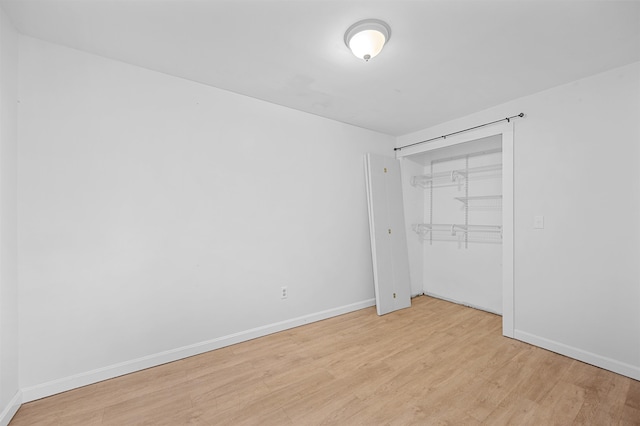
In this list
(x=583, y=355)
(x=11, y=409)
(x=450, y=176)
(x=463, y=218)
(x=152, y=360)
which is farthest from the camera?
(x=450, y=176)

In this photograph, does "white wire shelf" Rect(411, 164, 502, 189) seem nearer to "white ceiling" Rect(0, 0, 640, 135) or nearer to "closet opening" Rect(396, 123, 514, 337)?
"closet opening" Rect(396, 123, 514, 337)

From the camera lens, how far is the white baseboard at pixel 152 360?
6.18 feet

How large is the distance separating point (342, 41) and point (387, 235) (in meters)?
2.50

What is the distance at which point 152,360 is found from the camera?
2256 millimetres

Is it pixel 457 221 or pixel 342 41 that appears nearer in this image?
pixel 342 41

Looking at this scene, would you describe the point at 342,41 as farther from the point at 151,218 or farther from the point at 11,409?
the point at 11,409

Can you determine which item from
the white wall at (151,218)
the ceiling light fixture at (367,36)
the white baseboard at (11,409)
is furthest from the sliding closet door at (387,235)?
the white baseboard at (11,409)

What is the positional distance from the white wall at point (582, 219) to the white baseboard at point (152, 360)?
2.29 metres

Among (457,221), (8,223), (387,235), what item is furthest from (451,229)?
(8,223)

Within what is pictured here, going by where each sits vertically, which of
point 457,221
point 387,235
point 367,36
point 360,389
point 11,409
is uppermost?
point 367,36

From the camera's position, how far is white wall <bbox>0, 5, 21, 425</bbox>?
163 centimetres

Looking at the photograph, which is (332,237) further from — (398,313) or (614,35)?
(614,35)

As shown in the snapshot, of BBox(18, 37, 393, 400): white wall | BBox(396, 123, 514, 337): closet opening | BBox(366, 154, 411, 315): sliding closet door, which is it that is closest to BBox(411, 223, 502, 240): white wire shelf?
BBox(396, 123, 514, 337): closet opening

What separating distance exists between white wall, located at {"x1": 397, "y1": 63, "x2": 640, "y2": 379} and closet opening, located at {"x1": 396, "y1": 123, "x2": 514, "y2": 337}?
0.11 m
